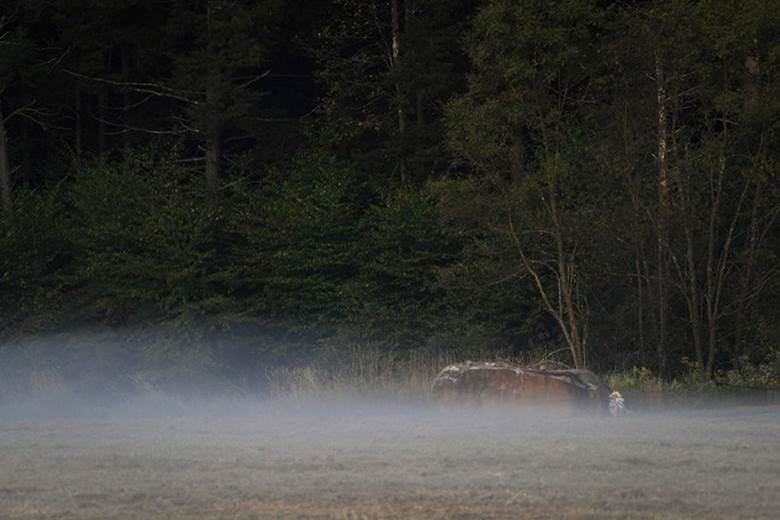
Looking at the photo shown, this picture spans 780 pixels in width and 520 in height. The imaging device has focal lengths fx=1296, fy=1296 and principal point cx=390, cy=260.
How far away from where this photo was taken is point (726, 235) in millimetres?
26812

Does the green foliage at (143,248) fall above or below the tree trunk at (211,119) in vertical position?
below

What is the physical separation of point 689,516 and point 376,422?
30.4 feet

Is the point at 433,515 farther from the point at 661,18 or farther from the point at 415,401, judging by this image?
the point at 661,18

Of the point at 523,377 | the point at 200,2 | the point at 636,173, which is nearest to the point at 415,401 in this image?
the point at 523,377

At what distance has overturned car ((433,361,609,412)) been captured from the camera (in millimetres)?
19859

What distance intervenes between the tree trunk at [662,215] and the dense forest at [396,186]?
0.06 m

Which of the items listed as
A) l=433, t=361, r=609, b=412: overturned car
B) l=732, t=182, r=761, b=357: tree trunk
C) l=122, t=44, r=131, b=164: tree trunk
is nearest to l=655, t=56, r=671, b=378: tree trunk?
l=732, t=182, r=761, b=357: tree trunk

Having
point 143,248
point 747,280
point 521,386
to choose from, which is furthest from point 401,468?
point 143,248

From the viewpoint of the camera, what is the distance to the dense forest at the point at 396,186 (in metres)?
26.0

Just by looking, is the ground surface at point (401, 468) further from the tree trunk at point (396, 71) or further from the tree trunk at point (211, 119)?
the tree trunk at point (396, 71)

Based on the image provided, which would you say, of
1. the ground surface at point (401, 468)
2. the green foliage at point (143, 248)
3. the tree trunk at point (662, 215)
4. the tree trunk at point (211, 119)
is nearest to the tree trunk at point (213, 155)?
the tree trunk at point (211, 119)

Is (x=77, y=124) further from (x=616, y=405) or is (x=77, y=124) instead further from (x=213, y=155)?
(x=616, y=405)

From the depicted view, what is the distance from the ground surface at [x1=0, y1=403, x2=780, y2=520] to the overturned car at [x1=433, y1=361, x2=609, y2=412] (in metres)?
0.97

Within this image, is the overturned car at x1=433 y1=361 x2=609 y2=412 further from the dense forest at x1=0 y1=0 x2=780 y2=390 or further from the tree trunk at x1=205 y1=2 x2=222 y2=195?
the tree trunk at x1=205 y1=2 x2=222 y2=195
